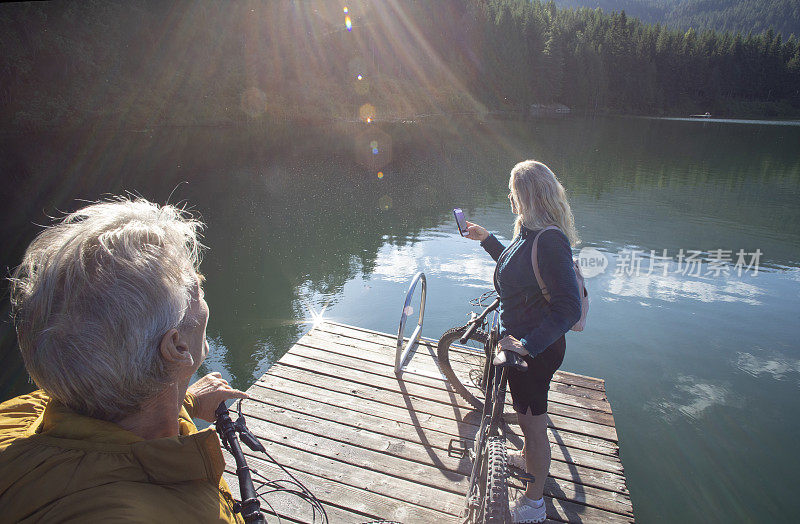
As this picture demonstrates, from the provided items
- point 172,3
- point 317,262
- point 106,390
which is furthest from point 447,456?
point 172,3

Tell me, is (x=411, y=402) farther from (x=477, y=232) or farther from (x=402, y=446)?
(x=477, y=232)

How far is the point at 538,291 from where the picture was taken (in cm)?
265

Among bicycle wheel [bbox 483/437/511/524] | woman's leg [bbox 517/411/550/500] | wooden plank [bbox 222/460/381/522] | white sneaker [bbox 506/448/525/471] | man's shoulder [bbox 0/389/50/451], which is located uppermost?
man's shoulder [bbox 0/389/50/451]

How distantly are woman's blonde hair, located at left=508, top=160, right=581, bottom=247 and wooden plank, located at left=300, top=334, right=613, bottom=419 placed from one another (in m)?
2.16

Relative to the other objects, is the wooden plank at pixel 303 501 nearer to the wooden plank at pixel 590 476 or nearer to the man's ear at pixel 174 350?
the wooden plank at pixel 590 476

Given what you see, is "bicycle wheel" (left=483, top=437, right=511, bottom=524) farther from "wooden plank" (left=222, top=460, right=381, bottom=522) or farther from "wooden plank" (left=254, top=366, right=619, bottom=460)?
"wooden plank" (left=254, top=366, right=619, bottom=460)

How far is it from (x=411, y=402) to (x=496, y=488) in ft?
7.04

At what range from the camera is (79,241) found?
1.11 meters

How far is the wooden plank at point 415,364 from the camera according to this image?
13.9 ft

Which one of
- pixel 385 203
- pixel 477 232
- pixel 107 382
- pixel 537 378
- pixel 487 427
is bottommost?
pixel 385 203

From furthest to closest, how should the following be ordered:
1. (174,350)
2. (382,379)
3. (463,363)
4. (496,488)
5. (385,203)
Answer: (385,203) < (463,363) < (382,379) < (496,488) < (174,350)

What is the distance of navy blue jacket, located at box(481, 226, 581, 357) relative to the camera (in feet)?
8.14

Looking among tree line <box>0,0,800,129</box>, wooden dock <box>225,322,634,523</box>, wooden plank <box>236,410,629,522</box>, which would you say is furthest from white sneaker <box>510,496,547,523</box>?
tree line <box>0,0,800,129</box>

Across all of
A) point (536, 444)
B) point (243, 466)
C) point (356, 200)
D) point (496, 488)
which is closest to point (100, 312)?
point (243, 466)
